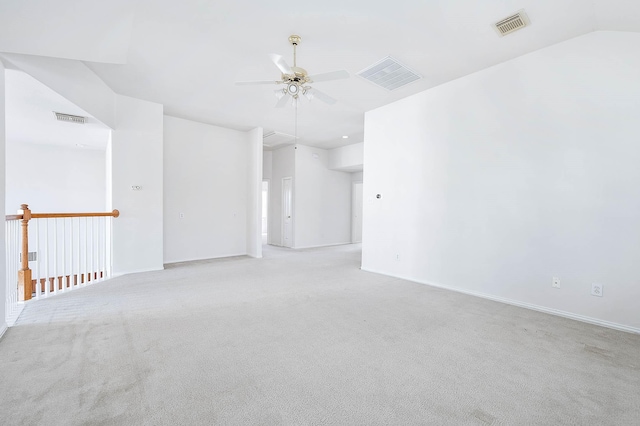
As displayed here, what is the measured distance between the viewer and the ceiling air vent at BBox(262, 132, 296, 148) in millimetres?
6941

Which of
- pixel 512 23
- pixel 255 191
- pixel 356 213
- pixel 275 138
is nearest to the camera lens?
pixel 512 23

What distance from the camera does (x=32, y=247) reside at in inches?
229

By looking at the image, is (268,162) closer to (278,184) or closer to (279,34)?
(278,184)

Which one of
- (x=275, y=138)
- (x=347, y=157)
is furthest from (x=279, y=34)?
(x=347, y=157)

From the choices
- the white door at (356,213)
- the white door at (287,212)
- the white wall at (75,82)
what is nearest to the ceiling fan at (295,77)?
the white wall at (75,82)

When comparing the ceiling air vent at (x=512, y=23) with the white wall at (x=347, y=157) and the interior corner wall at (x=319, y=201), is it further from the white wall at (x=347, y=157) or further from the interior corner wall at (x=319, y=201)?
the interior corner wall at (x=319, y=201)

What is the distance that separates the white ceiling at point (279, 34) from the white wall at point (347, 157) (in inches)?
137

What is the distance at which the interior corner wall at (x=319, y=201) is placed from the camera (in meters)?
8.05

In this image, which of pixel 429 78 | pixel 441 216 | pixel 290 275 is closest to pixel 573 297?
pixel 441 216

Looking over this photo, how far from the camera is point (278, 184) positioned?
8570 millimetres

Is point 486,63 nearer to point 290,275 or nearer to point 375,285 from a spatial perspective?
point 375,285

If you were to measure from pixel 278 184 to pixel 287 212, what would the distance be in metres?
0.95

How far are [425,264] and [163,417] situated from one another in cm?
379

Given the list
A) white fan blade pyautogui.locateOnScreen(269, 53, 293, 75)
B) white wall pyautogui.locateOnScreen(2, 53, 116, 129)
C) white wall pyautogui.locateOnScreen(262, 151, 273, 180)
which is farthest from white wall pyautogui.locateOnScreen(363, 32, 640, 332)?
white wall pyautogui.locateOnScreen(262, 151, 273, 180)
